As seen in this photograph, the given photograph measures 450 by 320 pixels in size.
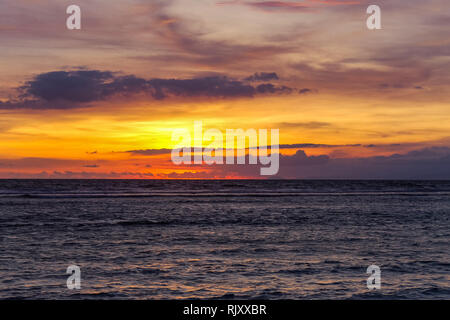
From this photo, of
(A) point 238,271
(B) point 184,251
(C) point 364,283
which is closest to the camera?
(C) point 364,283

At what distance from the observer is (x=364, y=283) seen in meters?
12.7

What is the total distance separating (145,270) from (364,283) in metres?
6.91

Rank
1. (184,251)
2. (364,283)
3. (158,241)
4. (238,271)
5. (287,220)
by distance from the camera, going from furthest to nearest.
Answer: (287,220) → (158,241) → (184,251) → (238,271) → (364,283)

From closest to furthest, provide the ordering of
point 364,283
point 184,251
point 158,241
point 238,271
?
point 364,283, point 238,271, point 184,251, point 158,241

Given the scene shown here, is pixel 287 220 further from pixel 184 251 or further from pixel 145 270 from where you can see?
pixel 145 270

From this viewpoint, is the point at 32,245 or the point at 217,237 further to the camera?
the point at 217,237

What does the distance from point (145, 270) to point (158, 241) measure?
6.46 metres

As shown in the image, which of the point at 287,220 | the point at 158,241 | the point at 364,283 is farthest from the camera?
the point at 287,220
